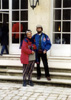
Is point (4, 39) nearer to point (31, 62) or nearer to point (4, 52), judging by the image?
point (4, 52)

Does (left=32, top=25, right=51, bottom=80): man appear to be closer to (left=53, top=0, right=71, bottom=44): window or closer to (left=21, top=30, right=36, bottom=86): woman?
(left=21, top=30, right=36, bottom=86): woman

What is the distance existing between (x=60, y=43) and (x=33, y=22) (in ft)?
3.92

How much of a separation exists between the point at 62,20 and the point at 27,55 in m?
2.66

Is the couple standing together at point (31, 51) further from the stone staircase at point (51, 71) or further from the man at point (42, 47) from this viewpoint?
the stone staircase at point (51, 71)

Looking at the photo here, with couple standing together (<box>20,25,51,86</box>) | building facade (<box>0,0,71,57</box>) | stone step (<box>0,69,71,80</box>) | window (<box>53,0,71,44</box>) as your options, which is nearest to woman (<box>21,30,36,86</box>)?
couple standing together (<box>20,25,51,86</box>)

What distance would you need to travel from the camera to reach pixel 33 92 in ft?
27.0

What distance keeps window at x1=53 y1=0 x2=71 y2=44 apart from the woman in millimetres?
2219

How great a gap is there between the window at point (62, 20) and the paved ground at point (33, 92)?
2.61m

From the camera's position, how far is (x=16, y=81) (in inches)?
375

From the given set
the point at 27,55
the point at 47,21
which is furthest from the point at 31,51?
the point at 47,21

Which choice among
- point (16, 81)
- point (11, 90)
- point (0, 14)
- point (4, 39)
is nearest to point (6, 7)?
point (0, 14)

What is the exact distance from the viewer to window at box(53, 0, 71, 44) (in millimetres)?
10969

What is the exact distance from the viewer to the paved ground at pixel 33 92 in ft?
25.1

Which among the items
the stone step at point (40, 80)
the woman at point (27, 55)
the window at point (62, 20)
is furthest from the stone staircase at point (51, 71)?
the window at point (62, 20)
